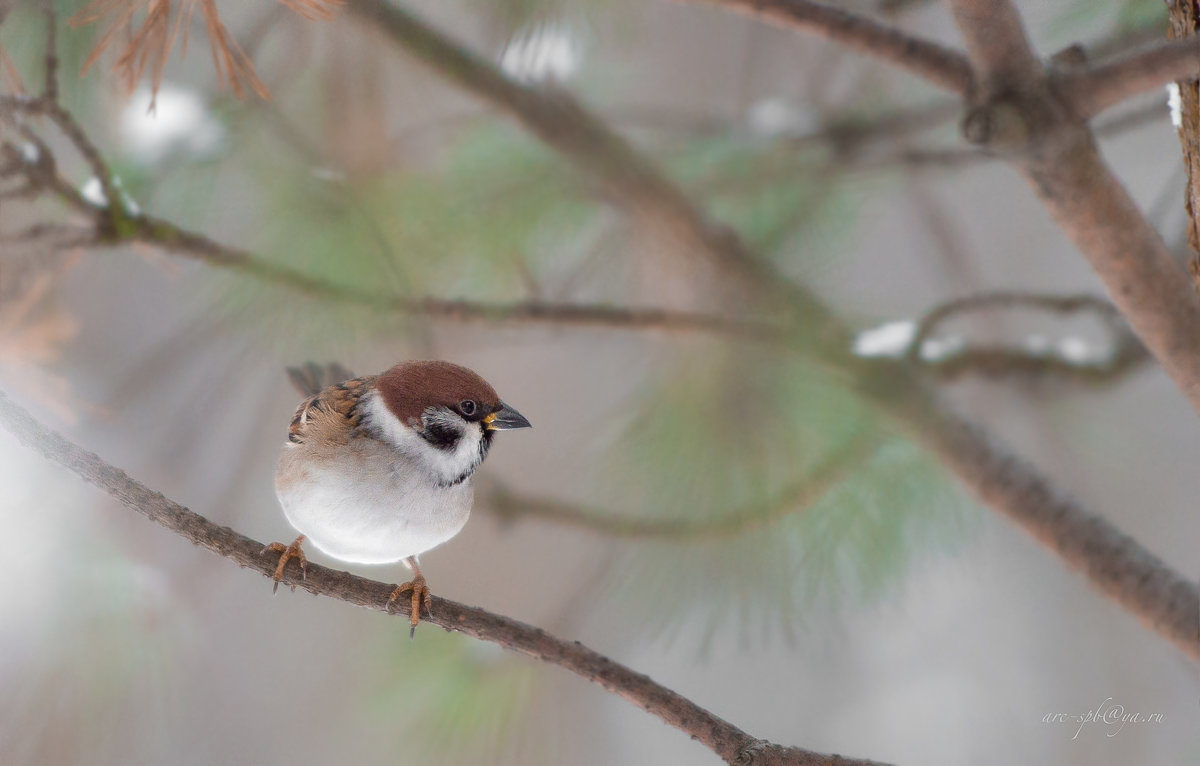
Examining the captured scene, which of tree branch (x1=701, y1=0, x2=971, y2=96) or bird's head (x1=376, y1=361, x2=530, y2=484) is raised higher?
tree branch (x1=701, y1=0, x2=971, y2=96)

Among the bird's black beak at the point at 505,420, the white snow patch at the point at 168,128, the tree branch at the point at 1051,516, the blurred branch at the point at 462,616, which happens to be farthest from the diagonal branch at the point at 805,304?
the bird's black beak at the point at 505,420

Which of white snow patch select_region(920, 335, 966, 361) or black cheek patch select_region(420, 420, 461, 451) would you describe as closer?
black cheek patch select_region(420, 420, 461, 451)

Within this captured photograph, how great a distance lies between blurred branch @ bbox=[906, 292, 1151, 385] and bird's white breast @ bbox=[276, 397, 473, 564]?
1.91ft

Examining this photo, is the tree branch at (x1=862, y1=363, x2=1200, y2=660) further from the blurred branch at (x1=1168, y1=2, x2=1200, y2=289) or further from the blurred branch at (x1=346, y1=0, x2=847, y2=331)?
the blurred branch at (x1=1168, y1=2, x2=1200, y2=289)

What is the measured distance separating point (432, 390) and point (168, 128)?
1.73 ft

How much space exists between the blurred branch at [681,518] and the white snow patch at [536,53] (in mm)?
502

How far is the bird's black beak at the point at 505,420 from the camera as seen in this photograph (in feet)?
2.12

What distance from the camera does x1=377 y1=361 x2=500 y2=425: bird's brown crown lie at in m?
0.66

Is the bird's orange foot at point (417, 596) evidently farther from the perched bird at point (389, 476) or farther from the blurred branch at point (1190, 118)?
the blurred branch at point (1190, 118)

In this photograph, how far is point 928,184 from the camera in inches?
56.8

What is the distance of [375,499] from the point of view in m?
0.78

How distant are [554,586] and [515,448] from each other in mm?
213

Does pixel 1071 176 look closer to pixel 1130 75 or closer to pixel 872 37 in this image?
pixel 1130 75

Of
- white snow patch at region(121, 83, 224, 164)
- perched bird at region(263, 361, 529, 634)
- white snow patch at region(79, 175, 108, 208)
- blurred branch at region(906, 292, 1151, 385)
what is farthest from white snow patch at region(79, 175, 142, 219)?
blurred branch at region(906, 292, 1151, 385)
